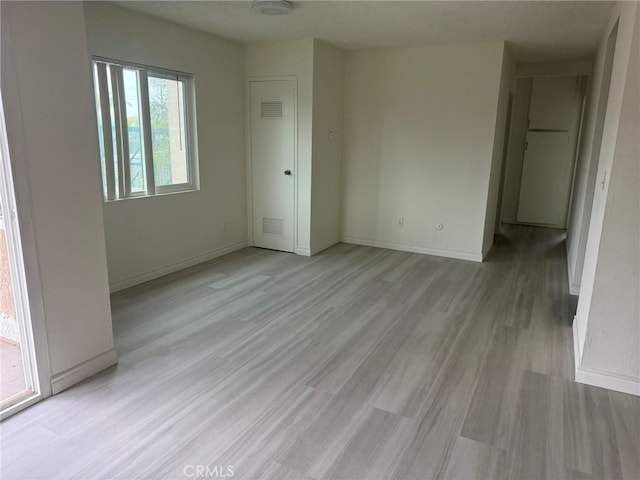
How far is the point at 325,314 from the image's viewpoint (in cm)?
357

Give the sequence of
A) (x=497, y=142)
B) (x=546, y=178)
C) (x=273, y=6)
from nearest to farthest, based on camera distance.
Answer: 1. (x=273, y=6)
2. (x=497, y=142)
3. (x=546, y=178)

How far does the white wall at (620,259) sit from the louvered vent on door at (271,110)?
3.34 metres

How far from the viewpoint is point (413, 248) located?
5.57 metres

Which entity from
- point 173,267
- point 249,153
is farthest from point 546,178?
point 173,267

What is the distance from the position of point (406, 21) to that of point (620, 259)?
2678mm

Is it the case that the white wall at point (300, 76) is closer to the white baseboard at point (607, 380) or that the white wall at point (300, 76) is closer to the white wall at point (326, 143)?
the white wall at point (326, 143)

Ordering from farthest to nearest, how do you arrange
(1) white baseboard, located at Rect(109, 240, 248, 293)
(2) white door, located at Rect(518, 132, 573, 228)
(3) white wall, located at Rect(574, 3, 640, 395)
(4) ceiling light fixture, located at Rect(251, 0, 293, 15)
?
1. (2) white door, located at Rect(518, 132, 573, 228)
2. (1) white baseboard, located at Rect(109, 240, 248, 293)
3. (4) ceiling light fixture, located at Rect(251, 0, 293, 15)
4. (3) white wall, located at Rect(574, 3, 640, 395)

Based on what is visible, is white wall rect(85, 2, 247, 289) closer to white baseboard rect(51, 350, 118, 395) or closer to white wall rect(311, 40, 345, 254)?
white wall rect(311, 40, 345, 254)

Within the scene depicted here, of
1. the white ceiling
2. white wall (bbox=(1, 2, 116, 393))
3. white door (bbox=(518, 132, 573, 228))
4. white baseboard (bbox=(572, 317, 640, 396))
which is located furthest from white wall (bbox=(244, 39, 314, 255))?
white door (bbox=(518, 132, 573, 228))

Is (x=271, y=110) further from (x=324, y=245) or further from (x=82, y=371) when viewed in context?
(x=82, y=371)

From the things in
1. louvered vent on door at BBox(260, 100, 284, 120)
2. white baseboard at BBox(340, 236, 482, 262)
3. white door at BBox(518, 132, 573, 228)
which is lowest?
white baseboard at BBox(340, 236, 482, 262)

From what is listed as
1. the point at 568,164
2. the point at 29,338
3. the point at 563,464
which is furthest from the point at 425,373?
the point at 568,164

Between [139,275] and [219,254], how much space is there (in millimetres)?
1152

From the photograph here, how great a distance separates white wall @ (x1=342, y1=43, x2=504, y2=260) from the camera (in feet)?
16.1
